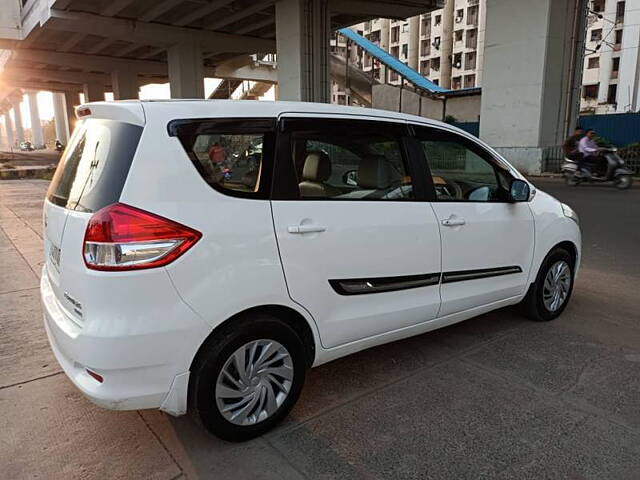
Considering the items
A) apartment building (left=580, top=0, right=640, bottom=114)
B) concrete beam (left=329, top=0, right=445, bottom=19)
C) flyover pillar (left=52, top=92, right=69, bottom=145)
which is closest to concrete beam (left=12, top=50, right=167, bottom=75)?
concrete beam (left=329, top=0, right=445, bottom=19)

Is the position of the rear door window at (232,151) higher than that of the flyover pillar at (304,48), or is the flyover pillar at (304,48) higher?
the flyover pillar at (304,48)

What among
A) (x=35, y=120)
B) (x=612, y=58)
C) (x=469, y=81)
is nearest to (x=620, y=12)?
(x=612, y=58)

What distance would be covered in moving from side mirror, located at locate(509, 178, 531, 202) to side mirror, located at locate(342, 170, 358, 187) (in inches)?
49.1

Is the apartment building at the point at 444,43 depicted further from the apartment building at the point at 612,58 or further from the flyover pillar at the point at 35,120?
the flyover pillar at the point at 35,120

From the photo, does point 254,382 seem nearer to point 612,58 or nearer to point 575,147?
point 575,147

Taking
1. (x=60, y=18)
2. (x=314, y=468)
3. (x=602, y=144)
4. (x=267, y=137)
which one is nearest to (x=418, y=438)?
(x=314, y=468)

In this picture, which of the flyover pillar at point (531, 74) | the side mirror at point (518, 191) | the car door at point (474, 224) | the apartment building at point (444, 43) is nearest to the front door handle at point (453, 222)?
the car door at point (474, 224)

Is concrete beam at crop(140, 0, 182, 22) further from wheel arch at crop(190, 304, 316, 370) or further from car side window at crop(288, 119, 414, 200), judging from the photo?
wheel arch at crop(190, 304, 316, 370)

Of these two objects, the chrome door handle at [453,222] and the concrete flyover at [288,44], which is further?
the concrete flyover at [288,44]

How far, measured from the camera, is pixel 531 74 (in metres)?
15.7

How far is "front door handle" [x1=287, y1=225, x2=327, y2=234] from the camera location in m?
2.52

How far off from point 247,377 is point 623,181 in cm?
1297

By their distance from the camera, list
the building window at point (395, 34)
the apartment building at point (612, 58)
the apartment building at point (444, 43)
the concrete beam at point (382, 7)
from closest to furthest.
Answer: the concrete beam at point (382, 7)
the apartment building at point (612, 58)
the apartment building at point (444, 43)
the building window at point (395, 34)

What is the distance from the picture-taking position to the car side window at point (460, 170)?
11.0 feet
